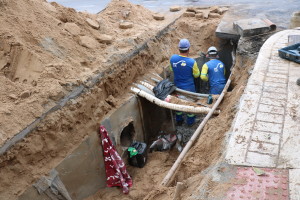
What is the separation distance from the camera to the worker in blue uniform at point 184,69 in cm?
745

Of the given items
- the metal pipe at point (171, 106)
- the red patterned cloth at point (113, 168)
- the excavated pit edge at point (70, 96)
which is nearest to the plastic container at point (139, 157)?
the red patterned cloth at point (113, 168)

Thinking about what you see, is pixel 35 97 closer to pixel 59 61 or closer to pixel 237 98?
pixel 59 61

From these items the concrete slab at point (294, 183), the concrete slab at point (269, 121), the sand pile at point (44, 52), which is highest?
the sand pile at point (44, 52)

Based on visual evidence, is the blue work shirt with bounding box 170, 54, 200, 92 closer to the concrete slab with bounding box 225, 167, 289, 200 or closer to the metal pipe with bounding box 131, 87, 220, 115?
the metal pipe with bounding box 131, 87, 220, 115

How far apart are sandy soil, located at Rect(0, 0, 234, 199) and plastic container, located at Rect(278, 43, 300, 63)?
5.44 ft

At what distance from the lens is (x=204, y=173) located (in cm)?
364

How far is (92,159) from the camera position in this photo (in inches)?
222

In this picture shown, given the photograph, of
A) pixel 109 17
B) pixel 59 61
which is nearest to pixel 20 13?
pixel 59 61

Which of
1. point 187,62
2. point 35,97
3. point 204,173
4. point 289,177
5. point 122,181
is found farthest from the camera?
point 187,62

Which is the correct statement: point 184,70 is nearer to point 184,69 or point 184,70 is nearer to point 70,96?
point 184,69

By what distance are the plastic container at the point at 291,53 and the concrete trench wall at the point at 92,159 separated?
11.3ft

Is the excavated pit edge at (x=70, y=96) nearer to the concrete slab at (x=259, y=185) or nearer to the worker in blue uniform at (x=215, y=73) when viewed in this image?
the worker in blue uniform at (x=215, y=73)

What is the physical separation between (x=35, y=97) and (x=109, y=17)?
15.6 ft

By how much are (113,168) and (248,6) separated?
8.76 meters
